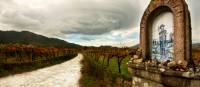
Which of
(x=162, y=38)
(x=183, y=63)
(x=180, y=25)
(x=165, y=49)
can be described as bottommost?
(x=183, y=63)

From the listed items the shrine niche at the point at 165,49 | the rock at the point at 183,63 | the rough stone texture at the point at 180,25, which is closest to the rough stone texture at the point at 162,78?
the shrine niche at the point at 165,49

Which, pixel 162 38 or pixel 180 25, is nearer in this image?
pixel 180 25

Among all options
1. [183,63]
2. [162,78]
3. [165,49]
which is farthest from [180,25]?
[162,78]

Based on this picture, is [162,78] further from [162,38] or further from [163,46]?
[162,38]

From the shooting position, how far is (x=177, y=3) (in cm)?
752

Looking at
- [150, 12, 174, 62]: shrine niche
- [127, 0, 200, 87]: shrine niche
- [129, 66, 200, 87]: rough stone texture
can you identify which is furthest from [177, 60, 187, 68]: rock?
[150, 12, 174, 62]: shrine niche

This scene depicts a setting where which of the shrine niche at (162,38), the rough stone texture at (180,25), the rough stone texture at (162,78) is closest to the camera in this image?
the rough stone texture at (162,78)

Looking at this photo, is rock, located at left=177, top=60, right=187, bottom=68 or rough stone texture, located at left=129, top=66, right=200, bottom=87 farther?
rock, located at left=177, top=60, right=187, bottom=68

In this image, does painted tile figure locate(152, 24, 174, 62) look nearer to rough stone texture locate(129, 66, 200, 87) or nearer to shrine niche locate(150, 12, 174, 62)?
shrine niche locate(150, 12, 174, 62)

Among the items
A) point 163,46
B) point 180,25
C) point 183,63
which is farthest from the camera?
point 163,46

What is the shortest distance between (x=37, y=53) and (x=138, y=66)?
40.0 m

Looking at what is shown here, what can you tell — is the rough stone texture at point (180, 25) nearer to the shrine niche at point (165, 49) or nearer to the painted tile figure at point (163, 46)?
the shrine niche at point (165, 49)

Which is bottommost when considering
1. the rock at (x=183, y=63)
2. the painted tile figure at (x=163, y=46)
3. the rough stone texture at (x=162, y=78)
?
the rough stone texture at (x=162, y=78)

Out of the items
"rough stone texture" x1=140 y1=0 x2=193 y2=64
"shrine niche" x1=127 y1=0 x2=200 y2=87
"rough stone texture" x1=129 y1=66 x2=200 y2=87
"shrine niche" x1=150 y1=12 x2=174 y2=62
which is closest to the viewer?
"rough stone texture" x1=129 y1=66 x2=200 y2=87
